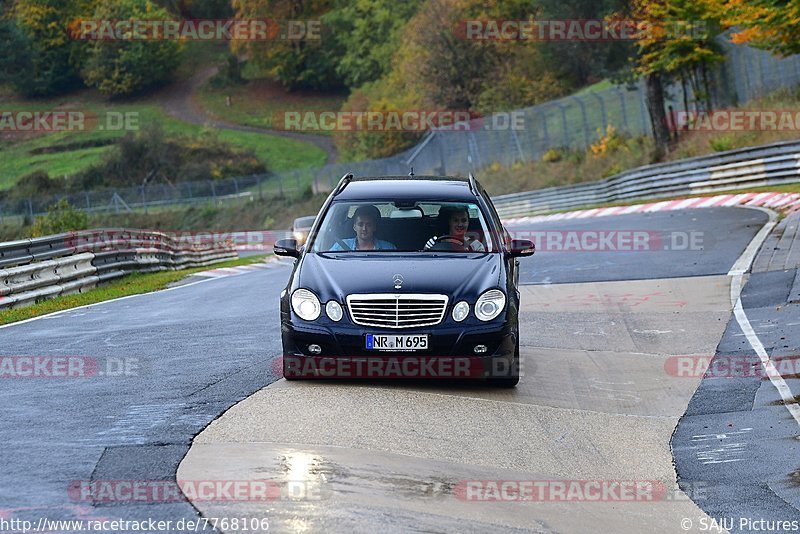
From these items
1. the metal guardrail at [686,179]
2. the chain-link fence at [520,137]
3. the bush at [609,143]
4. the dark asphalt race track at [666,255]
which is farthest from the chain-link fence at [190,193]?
the dark asphalt race track at [666,255]

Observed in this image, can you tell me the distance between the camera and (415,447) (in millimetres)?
8445

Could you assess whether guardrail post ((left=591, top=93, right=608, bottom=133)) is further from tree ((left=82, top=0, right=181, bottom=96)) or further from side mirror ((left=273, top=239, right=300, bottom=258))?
tree ((left=82, top=0, right=181, bottom=96))

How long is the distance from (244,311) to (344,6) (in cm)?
11132

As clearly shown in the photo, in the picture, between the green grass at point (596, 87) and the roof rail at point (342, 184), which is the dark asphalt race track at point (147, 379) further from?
the green grass at point (596, 87)

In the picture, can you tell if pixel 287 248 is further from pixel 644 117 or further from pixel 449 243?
pixel 644 117

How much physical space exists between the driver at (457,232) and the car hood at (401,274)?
239 millimetres

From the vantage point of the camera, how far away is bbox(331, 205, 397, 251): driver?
11273mm

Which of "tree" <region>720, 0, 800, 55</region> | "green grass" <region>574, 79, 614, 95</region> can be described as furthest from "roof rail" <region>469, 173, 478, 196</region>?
"green grass" <region>574, 79, 614, 95</region>

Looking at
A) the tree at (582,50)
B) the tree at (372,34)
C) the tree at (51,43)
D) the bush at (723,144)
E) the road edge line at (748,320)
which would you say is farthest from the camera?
the tree at (51,43)

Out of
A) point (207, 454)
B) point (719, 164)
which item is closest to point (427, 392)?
point (207, 454)

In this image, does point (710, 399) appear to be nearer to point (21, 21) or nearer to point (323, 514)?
point (323, 514)

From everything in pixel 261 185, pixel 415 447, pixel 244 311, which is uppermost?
pixel 415 447

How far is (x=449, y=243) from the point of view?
1128 centimetres

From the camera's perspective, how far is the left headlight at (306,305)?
410 inches
